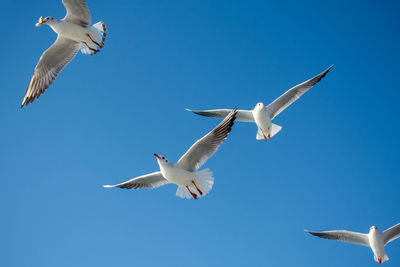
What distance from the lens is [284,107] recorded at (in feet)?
39.2

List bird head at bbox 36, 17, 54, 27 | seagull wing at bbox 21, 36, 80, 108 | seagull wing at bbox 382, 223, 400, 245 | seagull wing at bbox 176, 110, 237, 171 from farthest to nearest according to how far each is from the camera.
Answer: seagull wing at bbox 382, 223, 400, 245 → seagull wing at bbox 21, 36, 80, 108 → bird head at bbox 36, 17, 54, 27 → seagull wing at bbox 176, 110, 237, 171

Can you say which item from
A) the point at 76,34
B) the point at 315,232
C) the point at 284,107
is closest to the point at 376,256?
the point at 315,232

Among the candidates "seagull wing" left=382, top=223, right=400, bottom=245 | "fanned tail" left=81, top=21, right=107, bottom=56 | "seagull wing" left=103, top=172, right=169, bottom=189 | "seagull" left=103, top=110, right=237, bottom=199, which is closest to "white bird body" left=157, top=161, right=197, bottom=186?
"seagull" left=103, top=110, right=237, bottom=199

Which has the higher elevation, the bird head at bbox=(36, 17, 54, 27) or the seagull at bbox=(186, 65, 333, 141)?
the seagull at bbox=(186, 65, 333, 141)

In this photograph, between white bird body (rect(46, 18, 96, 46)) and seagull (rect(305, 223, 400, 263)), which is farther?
seagull (rect(305, 223, 400, 263))

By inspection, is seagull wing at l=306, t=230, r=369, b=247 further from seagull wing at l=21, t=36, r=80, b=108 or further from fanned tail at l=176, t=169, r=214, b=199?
seagull wing at l=21, t=36, r=80, b=108

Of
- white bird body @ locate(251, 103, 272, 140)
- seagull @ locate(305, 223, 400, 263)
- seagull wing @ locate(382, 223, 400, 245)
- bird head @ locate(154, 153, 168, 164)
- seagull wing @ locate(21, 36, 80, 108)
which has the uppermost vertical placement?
white bird body @ locate(251, 103, 272, 140)

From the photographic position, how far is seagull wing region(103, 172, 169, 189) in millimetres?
9055

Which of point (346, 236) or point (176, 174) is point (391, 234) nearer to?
point (346, 236)

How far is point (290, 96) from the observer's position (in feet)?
38.6

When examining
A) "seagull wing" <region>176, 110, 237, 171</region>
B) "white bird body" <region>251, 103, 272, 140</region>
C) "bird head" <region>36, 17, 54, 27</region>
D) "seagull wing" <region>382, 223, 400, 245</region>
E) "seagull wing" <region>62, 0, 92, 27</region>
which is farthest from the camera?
"white bird body" <region>251, 103, 272, 140</region>

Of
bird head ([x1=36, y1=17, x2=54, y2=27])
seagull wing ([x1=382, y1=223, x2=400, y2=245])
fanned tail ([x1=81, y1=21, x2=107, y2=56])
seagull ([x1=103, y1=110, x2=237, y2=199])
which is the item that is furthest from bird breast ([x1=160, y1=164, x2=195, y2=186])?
seagull wing ([x1=382, y1=223, x2=400, y2=245])

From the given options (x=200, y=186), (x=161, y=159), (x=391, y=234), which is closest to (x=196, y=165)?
(x=200, y=186)

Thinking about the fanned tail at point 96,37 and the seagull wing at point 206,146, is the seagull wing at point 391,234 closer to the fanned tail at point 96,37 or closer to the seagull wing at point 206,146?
the seagull wing at point 206,146
